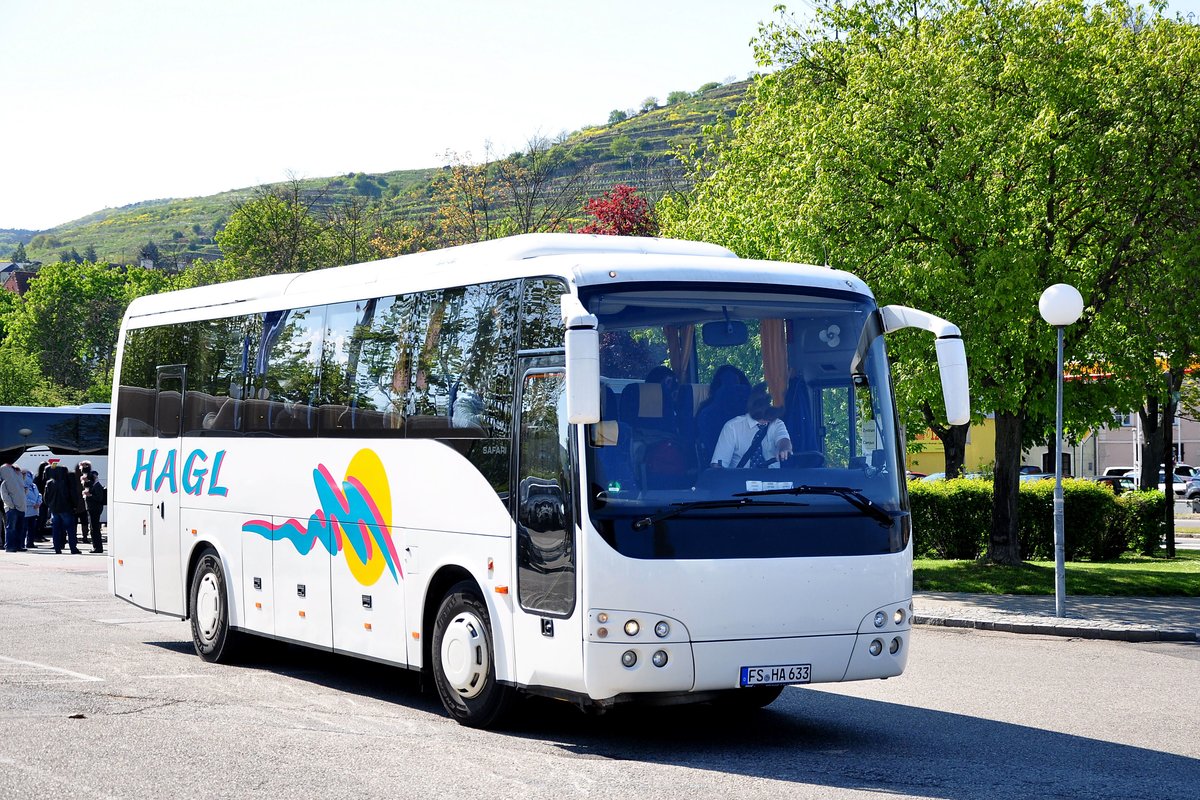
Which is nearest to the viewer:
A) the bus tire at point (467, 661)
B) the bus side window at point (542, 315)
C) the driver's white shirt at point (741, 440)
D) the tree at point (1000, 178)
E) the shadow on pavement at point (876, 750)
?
the shadow on pavement at point (876, 750)

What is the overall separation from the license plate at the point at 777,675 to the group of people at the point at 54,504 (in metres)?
25.4

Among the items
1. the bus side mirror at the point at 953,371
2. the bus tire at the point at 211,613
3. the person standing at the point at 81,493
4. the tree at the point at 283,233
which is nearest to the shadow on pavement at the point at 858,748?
the bus tire at the point at 211,613

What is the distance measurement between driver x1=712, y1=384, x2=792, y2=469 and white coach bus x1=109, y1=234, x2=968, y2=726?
0.02 metres

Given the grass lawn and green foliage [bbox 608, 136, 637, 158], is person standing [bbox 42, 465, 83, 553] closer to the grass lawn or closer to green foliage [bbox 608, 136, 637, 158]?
the grass lawn

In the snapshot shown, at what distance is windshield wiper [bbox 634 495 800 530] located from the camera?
8898 mm

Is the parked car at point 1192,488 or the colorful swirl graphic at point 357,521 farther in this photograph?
the parked car at point 1192,488

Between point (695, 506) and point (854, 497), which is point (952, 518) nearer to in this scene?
point (854, 497)

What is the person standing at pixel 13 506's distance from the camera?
3275 cm

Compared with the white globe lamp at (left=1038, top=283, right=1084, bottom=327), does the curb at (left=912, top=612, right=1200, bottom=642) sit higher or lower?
lower

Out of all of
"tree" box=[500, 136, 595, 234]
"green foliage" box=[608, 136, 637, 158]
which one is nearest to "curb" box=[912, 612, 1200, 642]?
"tree" box=[500, 136, 595, 234]

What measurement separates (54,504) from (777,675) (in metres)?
26.9

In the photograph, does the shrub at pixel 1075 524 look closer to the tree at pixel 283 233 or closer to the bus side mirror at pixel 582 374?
the bus side mirror at pixel 582 374

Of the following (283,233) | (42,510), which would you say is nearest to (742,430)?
(42,510)

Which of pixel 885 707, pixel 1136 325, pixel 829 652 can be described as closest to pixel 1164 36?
pixel 1136 325
